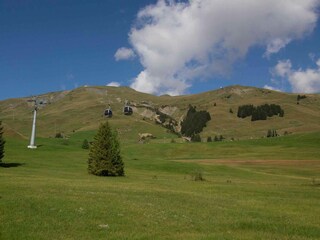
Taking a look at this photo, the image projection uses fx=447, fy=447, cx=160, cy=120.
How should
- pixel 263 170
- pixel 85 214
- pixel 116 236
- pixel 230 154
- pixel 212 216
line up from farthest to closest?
pixel 230 154 → pixel 263 170 → pixel 212 216 → pixel 85 214 → pixel 116 236

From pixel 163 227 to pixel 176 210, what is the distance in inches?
176

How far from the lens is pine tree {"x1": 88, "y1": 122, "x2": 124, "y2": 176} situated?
5303cm

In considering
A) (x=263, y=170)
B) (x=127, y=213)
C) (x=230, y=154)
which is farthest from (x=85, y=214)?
(x=230, y=154)

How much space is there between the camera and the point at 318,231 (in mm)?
19422

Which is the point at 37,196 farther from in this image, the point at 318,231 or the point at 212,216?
the point at 318,231

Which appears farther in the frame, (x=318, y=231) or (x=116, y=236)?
(x=318, y=231)

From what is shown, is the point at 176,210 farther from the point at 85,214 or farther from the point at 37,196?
the point at 37,196

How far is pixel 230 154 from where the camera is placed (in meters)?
122

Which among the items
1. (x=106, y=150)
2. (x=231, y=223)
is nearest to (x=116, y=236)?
(x=231, y=223)

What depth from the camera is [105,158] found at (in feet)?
175

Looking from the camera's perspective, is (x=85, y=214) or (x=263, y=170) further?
(x=263, y=170)

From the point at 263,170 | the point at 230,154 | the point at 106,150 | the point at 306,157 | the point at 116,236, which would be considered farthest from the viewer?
the point at 230,154

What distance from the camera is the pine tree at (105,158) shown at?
53031mm

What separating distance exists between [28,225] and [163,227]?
5361mm
